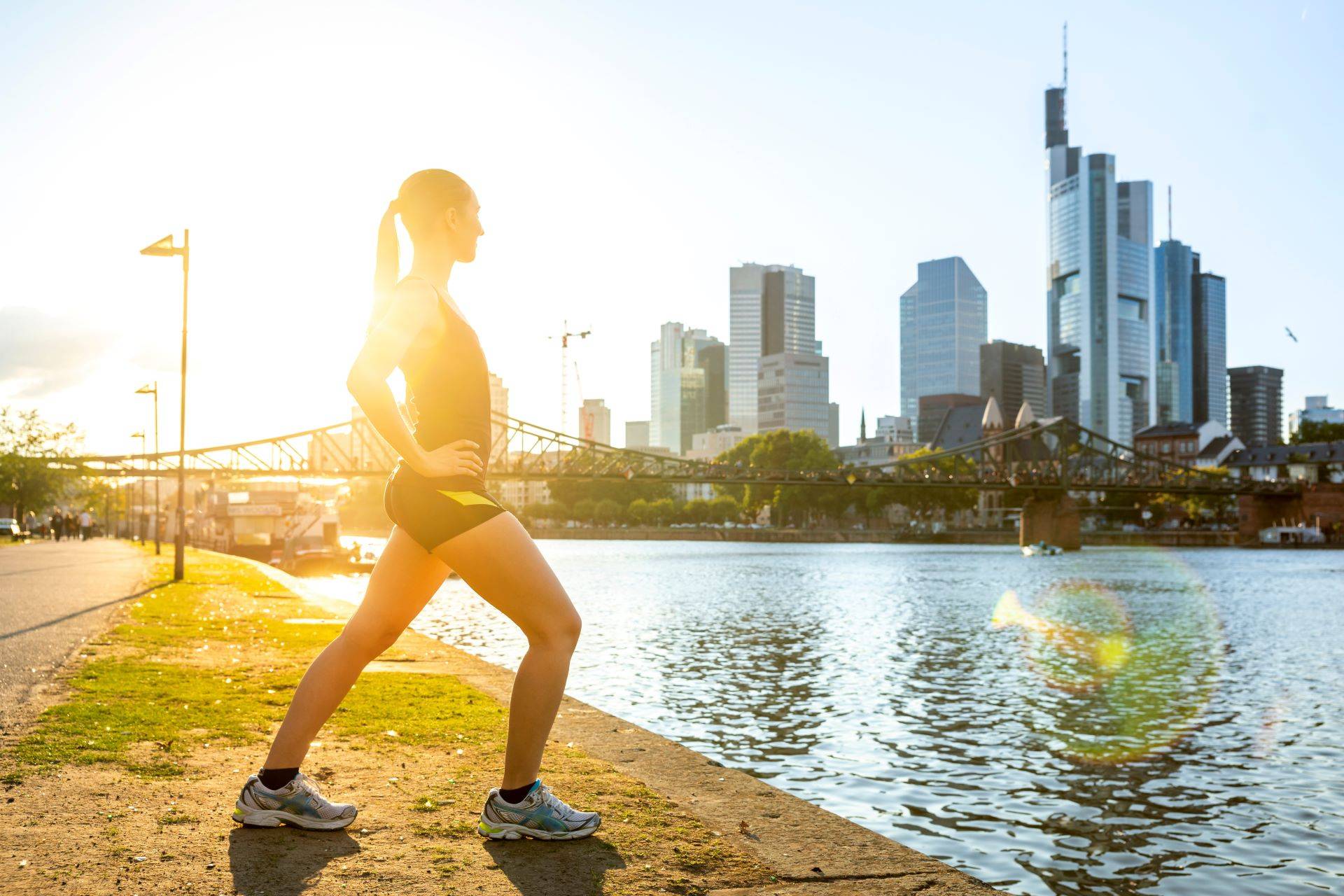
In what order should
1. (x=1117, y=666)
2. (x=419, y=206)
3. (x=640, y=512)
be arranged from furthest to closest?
(x=640, y=512)
(x=1117, y=666)
(x=419, y=206)

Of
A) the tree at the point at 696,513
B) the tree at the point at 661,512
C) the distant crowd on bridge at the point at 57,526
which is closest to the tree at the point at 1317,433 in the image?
the tree at the point at 696,513

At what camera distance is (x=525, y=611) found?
3.85 meters

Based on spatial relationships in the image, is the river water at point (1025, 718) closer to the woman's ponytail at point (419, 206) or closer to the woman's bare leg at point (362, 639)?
the woman's bare leg at point (362, 639)

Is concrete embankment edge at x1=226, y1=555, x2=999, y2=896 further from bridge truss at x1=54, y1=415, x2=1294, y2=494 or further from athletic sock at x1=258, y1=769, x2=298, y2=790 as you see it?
bridge truss at x1=54, y1=415, x2=1294, y2=494

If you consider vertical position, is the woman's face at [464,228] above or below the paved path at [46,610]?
above

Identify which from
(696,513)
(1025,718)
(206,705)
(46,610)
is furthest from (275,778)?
(696,513)

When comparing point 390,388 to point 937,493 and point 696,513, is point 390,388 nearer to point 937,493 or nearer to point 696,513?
point 937,493

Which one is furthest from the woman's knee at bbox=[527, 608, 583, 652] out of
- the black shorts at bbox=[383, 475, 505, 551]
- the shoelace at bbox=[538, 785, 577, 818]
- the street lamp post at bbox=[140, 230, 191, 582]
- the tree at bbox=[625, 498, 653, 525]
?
the tree at bbox=[625, 498, 653, 525]

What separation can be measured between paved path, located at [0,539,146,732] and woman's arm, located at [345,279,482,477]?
356 centimetres

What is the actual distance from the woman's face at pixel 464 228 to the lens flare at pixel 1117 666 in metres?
7.50

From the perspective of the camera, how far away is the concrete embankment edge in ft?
11.8

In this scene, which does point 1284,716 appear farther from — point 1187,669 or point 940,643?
Answer: point 940,643

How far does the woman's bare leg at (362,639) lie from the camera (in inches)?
159

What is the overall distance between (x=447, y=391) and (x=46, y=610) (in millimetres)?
12295
